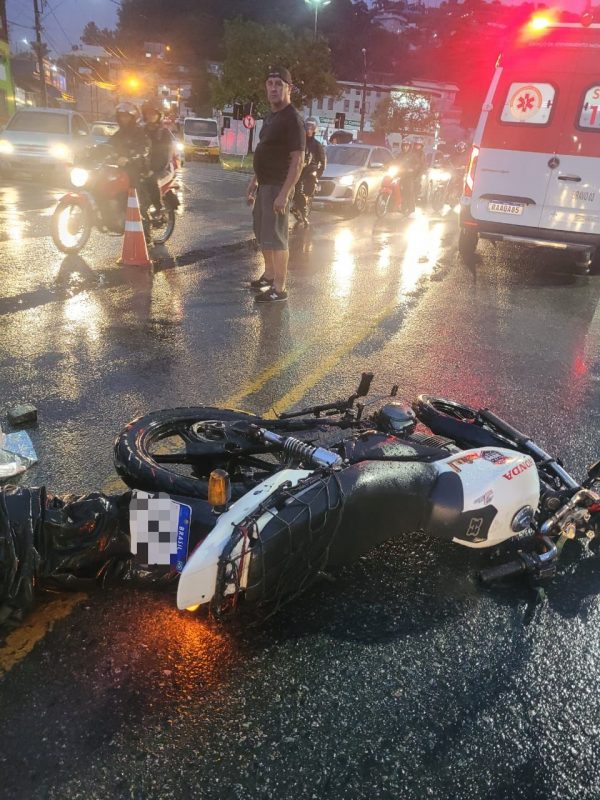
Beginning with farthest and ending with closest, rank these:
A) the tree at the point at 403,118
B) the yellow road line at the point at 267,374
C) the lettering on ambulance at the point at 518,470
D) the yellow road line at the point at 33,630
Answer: the tree at the point at 403,118
the yellow road line at the point at 267,374
the lettering on ambulance at the point at 518,470
the yellow road line at the point at 33,630

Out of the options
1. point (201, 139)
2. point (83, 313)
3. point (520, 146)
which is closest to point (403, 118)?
point (201, 139)

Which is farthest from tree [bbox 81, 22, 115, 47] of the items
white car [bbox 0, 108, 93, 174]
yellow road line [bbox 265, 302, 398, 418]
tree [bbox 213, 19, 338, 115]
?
yellow road line [bbox 265, 302, 398, 418]

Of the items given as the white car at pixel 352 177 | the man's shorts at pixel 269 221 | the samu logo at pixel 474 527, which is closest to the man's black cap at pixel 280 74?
the man's shorts at pixel 269 221

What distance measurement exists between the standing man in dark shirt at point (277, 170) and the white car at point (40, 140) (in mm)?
11419

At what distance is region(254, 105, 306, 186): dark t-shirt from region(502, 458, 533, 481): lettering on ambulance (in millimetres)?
4368

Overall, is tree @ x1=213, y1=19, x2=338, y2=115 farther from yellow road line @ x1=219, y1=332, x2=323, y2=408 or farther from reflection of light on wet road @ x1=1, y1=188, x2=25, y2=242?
yellow road line @ x1=219, y1=332, x2=323, y2=408

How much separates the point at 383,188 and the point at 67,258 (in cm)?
938

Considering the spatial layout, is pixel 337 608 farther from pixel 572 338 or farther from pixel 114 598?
pixel 572 338

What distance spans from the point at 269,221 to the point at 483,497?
177 inches

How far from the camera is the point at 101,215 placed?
25.3 feet

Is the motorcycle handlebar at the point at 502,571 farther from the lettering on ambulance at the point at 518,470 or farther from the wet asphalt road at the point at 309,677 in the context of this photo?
the lettering on ambulance at the point at 518,470

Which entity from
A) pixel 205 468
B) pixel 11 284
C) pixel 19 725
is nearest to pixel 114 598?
pixel 19 725

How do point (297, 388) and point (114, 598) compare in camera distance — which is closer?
point (114, 598)

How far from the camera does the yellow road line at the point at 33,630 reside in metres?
1.90
